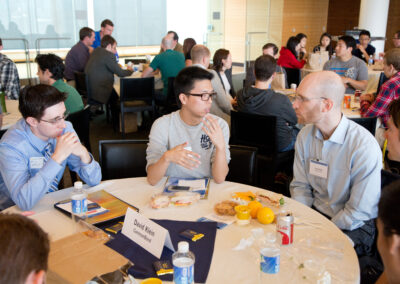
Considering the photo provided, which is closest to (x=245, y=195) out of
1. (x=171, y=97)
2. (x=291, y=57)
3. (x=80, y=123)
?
(x=80, y=123)

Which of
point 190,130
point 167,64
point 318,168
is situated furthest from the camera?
point 167,64

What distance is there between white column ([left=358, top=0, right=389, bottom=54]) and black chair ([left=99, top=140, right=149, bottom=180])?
30.5ft

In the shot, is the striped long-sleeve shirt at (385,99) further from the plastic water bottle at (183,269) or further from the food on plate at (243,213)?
the plastic water bottle at (183,269)

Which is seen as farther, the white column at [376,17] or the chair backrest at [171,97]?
the white column at [376,17]

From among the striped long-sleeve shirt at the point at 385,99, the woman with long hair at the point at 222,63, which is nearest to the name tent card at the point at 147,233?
the striped long-sleeve shirt at the point at 385,99

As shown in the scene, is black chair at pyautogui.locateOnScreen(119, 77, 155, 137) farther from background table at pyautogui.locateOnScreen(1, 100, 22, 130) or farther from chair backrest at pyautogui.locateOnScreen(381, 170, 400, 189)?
chair backrest at pyautogui.locateOnScreen(381, 170, 400, 189)

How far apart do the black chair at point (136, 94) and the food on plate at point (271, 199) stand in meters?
3.82

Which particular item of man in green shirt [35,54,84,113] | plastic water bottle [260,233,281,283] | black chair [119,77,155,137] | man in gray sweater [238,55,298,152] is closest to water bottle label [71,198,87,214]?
plastic water bottle [260,233,281,283]

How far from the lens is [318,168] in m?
2.29

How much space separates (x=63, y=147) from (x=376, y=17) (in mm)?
10038

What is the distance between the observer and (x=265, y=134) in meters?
3.48

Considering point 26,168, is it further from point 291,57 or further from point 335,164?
→ point 291,57

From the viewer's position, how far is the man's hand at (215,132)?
2.36 meters

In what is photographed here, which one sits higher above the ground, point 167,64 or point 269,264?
point 167,64
